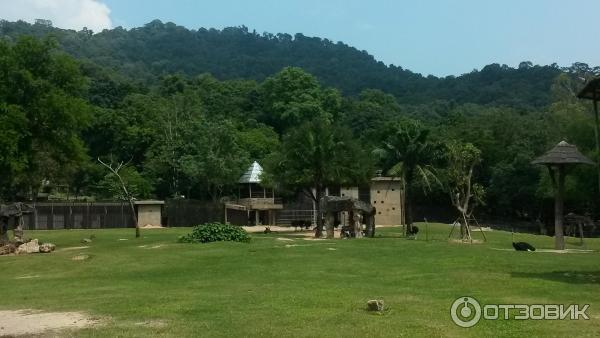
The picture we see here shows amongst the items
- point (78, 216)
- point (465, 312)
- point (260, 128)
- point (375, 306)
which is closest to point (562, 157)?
point (465, 312)

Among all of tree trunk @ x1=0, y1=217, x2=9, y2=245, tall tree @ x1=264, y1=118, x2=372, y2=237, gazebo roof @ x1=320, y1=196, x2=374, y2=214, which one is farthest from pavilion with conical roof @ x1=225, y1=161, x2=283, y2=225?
tree trunk @ x1=0, y1=217, x2=9, y2=245

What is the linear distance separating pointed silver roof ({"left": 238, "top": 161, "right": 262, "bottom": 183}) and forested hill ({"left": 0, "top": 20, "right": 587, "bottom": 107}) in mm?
58715

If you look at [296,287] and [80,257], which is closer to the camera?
[296,287]

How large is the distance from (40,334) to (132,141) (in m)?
67.0

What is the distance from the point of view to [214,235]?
1352 inches

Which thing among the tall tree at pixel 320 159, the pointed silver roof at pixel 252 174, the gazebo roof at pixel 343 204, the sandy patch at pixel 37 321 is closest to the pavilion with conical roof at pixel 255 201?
the pointed silver roof at pixel 252 174

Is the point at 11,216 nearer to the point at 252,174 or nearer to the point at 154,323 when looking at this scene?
the point at 154,323

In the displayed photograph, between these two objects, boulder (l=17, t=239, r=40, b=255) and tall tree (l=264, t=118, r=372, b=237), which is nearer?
boulder (l=17, t=239, r=40, b=255)

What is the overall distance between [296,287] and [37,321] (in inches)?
247

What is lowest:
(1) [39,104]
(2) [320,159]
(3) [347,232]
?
(3) [347,232]

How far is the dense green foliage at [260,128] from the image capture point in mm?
37469

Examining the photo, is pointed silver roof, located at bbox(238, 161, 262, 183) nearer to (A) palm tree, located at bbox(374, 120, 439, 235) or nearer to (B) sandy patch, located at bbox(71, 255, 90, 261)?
(A) palm tree, located at bbox(374, 120, 439, 235)

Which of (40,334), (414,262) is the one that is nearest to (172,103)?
(414,262)

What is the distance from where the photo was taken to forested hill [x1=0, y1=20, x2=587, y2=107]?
410 feet
